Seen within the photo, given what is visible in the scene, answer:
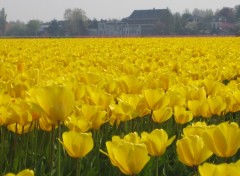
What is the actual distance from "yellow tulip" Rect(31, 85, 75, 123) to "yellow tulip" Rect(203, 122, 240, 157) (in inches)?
18.2

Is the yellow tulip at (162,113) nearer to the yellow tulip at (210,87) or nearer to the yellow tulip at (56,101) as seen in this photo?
the yellow tulip at (56,101)

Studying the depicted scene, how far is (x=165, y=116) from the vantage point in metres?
2.27

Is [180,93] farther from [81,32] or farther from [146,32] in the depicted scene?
[146,32]

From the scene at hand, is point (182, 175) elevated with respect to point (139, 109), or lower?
lower

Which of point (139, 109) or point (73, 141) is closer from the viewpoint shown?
point (73, 141)

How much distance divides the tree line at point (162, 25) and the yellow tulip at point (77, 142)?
8619 centimetres

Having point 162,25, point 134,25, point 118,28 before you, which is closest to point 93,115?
point 162,25

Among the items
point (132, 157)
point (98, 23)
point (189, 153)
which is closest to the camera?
point (132, 157)

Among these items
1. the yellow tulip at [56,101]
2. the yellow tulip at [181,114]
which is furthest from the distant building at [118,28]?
the yellow tulip at [56,101]

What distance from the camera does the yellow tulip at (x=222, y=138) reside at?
4.88ft

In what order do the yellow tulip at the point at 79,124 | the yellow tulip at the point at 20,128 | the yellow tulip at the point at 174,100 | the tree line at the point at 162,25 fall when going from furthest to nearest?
the tree line at the point at 162,25 → the yellow tulip at the point at 174,100 → the yellow tulip at the point at 20,128 → the yellow tulip at the point at 79,124

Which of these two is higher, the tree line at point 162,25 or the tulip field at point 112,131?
A: the tulip field at point 112,131

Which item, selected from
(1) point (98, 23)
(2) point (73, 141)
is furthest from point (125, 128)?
(1) point (98, 23)

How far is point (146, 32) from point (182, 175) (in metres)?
109
